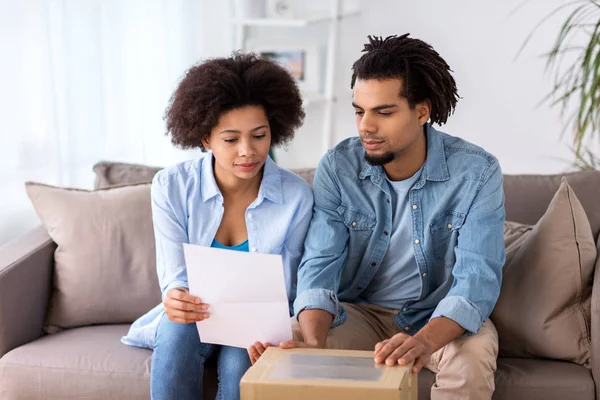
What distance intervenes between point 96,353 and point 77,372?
0.22ft

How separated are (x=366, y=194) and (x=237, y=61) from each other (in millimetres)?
456

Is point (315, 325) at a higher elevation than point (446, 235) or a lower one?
lower

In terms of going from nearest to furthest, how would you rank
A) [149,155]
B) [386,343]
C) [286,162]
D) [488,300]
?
[386,343] → [488,300] → [149,155] → [286,162]

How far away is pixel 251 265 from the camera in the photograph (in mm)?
1814

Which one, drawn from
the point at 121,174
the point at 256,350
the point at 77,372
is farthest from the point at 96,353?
the point at 121,174

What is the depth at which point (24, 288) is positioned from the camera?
2338 mm

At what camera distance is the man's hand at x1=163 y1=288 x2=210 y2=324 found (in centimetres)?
191

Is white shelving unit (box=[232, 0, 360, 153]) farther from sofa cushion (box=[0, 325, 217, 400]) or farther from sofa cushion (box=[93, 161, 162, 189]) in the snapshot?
sofa cushion (box=[0, 325, 217, 400])

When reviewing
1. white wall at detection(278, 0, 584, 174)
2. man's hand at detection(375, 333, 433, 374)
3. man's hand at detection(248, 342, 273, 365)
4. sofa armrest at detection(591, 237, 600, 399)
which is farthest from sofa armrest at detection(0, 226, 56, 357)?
white wall at detection(278, 0, 584, 174)

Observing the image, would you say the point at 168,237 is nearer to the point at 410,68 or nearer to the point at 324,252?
the point at 324,252

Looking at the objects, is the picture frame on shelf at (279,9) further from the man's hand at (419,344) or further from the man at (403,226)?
the man's hand at (419,344)

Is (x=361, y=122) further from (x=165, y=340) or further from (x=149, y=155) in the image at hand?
(x=149, y=155)

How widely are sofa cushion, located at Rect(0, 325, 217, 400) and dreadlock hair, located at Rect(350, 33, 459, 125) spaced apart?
788 mm

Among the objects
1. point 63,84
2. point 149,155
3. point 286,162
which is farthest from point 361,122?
point 286,162
